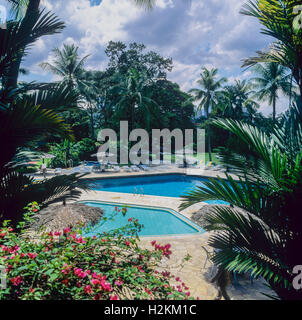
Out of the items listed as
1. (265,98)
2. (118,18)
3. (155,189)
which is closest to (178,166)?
(155,189)

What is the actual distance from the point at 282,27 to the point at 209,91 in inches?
865

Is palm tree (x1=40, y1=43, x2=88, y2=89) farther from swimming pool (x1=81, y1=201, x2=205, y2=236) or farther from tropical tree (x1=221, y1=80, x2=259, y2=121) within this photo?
swimming pool (x1=81, y1=201, x2=205, y2=236)

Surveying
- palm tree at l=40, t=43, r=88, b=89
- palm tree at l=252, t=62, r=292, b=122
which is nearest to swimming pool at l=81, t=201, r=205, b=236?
palm tree at l=40, t=43, r=88, b=89

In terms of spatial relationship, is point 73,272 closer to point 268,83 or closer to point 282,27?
point 282,27

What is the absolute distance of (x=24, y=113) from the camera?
2.60m

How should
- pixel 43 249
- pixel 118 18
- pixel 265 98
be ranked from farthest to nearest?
1. pixel 265 98
2. pixel 118 18
3. pixel 43 249

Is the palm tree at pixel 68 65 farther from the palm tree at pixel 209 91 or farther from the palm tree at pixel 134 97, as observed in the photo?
the palm tree at pixel 209 91

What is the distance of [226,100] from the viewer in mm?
24375

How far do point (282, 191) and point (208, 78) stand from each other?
23010 millimetres

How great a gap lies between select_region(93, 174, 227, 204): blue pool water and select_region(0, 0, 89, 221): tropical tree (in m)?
11.1

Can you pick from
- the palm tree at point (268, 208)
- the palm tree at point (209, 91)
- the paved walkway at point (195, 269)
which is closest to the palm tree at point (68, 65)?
the palm tree at point (209, 91)

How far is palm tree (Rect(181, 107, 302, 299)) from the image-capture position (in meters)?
2.45

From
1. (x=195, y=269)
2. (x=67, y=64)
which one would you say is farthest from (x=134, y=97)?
(x=195, y=269)

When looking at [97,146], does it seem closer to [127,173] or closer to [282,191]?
[127,173]
